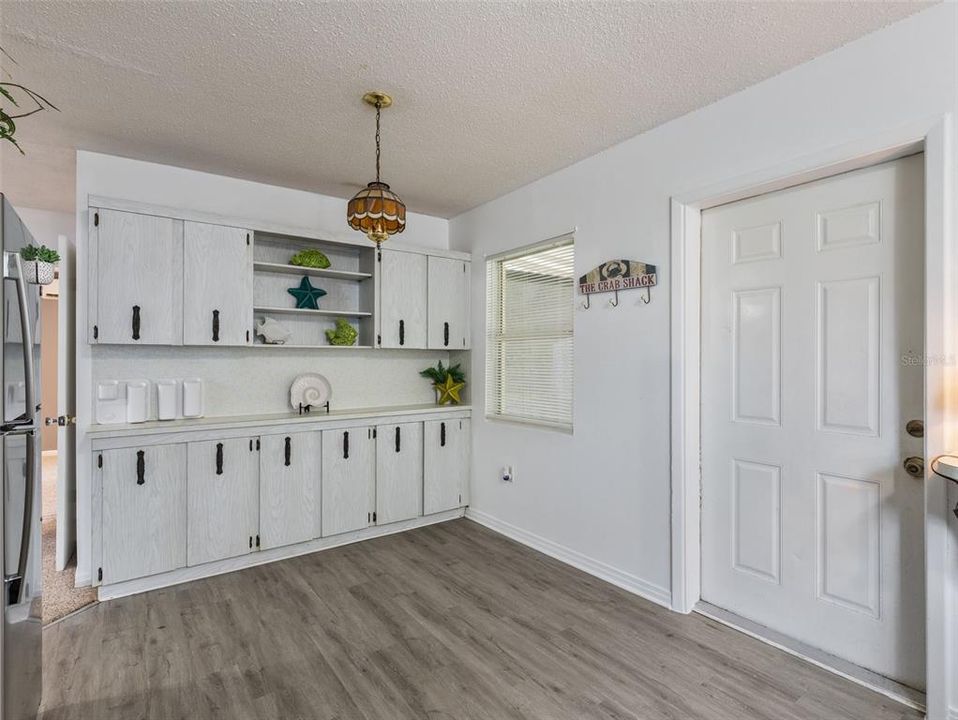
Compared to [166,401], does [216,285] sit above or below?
above

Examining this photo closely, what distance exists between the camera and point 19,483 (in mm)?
1662

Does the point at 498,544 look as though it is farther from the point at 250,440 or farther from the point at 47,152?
the point at 47,152

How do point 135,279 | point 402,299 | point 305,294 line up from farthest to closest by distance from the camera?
point 402,299 → point 305,294 → point 135,279

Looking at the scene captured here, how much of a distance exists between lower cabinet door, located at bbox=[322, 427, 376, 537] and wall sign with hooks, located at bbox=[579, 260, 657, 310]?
6.25ft

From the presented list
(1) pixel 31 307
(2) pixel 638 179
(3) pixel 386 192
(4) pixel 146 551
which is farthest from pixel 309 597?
(2) pixel 638 179

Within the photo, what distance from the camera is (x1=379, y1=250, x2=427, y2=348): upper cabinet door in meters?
3.91

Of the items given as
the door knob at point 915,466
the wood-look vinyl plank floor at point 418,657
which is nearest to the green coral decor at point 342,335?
the wood-look vinyl plank floor at point 418,657

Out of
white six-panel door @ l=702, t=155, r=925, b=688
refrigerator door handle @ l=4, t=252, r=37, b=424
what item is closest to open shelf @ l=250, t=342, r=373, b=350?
refrigerator door handle @ l=4, t=252, r=37, b=424

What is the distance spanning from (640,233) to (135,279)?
3047mm

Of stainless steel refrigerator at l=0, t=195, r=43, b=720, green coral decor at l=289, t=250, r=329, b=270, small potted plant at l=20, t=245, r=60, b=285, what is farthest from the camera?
green coral decor at l=289, t=250, r=329, b=270

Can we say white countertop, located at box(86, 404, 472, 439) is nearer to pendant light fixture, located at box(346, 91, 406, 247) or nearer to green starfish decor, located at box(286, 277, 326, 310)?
green starfish decor, located at box(286, 277, 326, 310)

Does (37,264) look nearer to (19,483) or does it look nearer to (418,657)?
(19,483)

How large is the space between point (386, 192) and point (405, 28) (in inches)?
28.6

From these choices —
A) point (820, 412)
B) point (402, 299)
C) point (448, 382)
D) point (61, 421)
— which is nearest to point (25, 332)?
point (61, 421)
